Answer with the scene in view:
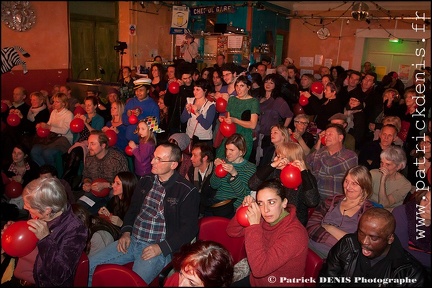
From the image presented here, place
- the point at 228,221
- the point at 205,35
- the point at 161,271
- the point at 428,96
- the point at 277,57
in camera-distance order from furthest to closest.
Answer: the point at 277,57
the point at 205,35
the point at 428,96
the point at 228,221
the point at 161,271

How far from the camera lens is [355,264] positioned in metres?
1.94

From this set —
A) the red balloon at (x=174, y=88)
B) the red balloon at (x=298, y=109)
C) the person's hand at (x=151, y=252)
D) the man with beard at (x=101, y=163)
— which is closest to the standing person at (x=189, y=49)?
the red balloon at (x=174, y=88)

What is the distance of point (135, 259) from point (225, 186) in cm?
99

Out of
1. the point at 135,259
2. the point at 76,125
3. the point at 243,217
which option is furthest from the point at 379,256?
the point at 76,125

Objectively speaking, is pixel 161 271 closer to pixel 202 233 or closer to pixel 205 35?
pixel 202 233

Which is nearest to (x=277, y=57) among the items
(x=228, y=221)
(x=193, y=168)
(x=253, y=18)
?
(x=253, y=18)

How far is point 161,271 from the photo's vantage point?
2277 millimetres

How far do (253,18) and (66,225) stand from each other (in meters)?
9.22

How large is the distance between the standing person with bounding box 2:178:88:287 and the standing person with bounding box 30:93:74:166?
2.60m

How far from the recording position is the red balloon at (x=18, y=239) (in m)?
1.82

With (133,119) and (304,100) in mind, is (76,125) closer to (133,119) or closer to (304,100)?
(133,119)

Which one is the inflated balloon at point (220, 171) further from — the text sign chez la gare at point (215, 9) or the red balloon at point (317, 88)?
the text sign chez la gare at point (215, 9)

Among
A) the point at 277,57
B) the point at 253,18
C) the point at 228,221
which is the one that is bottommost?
the point at 228,221

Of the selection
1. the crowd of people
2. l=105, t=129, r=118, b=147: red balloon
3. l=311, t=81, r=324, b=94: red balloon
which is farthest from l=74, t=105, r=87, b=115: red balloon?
l=311, t=81, r=324, b=94: red balloon
